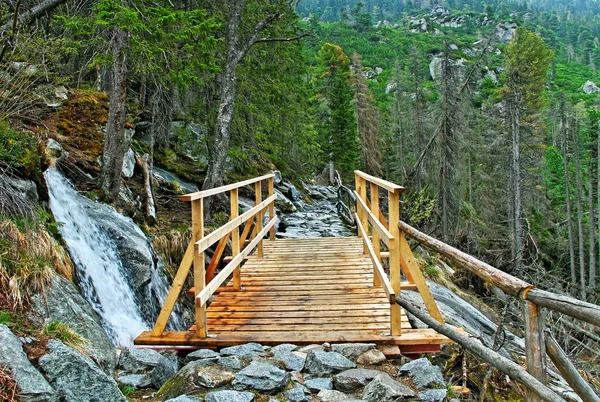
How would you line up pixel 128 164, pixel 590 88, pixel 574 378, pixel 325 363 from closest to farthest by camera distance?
pixel 574 378, pixel 325 363, pixel 128 164, pixel 590 88

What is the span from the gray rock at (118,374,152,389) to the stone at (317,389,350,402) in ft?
4.45

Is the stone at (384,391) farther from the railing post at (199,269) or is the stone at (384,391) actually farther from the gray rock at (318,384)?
the railing post at (199,269)

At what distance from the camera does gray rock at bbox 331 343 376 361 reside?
3.84 m

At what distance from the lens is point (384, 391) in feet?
10.1

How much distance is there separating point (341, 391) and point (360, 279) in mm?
3021

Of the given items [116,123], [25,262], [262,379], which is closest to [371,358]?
[262,379]

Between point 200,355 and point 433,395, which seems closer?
point 433,395

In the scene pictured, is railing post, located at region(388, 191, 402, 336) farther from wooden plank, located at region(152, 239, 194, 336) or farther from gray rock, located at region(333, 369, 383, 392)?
wooden plank, located at region(152, 239, 194, 336)

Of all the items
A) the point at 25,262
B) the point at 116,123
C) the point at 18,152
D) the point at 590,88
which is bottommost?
the point at 25,262

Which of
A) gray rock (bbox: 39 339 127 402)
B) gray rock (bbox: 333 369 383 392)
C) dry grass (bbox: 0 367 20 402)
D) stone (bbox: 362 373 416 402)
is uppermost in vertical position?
dry grass (bbox: 0 367 20 402)

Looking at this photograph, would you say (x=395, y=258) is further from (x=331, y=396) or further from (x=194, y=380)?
(x=194, y=380)

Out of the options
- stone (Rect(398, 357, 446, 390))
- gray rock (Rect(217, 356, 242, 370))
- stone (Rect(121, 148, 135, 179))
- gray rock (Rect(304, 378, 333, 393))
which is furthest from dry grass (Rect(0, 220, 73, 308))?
stone (Rect(121, 148, 135, 179))

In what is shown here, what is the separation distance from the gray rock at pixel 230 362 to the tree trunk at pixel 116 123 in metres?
5.12

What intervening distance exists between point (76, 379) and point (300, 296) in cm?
309
